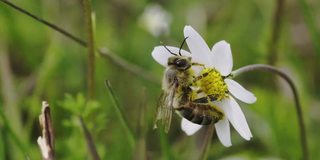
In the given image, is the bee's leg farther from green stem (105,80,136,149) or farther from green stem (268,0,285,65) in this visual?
green stem (268,0,285,65)

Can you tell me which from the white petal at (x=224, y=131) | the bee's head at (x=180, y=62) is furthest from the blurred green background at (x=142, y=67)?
the white petal at (x=224, y=131)

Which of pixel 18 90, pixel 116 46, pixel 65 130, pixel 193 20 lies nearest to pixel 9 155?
pixel 65 130

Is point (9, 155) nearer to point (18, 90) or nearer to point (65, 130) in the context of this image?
point (65, 130)

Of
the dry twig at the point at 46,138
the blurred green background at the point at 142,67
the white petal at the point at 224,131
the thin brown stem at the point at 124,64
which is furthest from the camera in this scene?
the blurred green background at the point at 142,67

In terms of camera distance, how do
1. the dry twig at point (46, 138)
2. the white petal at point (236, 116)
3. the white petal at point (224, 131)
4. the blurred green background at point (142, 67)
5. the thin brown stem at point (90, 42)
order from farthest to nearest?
the blurred green background at point (142, 67) → the thin brown stem at point (90, 42) → the white petal at point (224, 131) → the white petal at point (236, 116) → the dry twig at point (46, 138)

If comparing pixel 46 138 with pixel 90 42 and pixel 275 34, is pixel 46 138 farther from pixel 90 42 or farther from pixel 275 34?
pixel 275 34

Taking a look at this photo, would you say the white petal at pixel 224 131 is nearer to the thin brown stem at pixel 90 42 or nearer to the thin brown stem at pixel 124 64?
the thin brown stem at pixel 90 42
